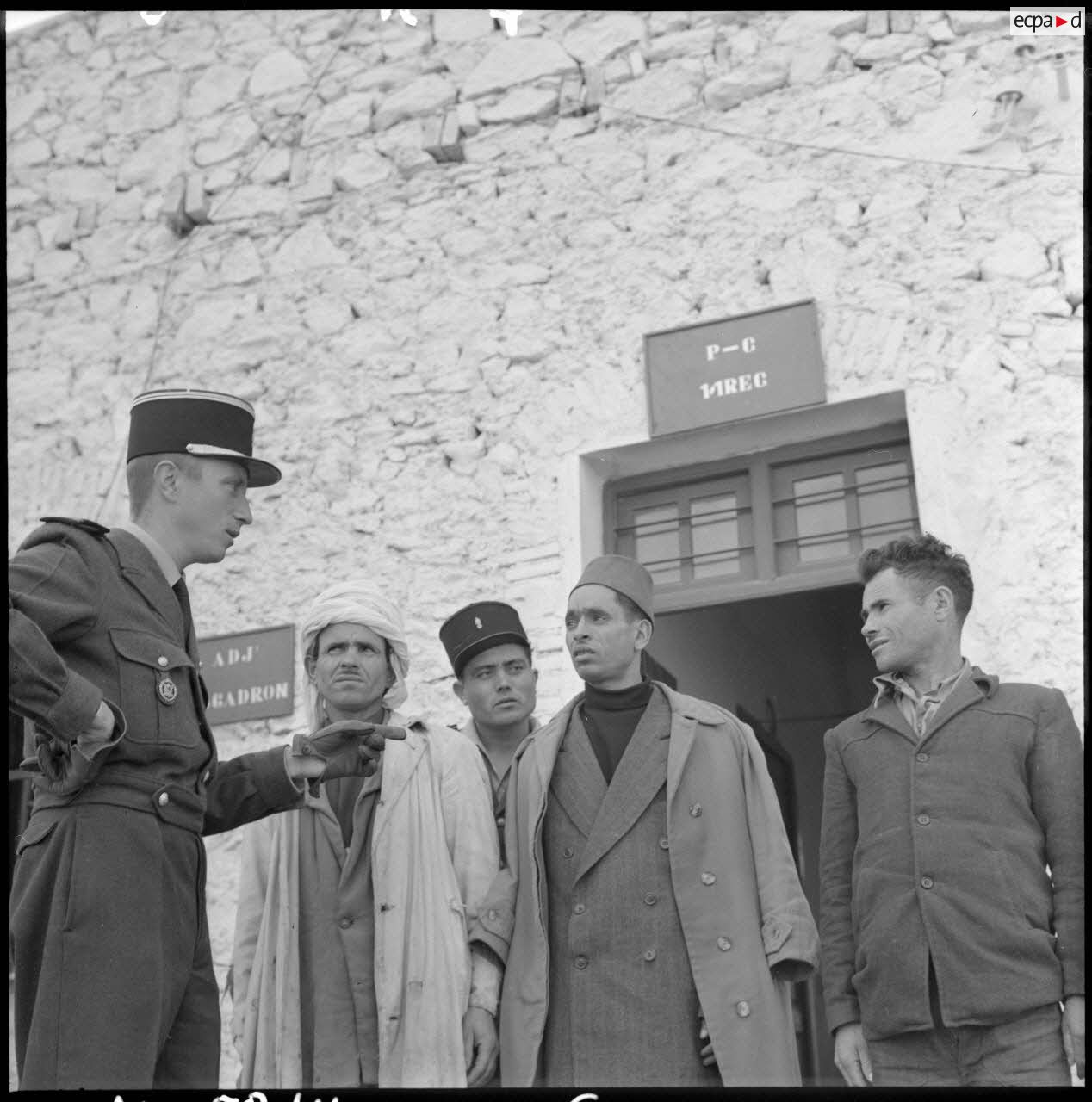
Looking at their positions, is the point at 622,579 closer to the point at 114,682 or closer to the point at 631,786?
the point at 631,786

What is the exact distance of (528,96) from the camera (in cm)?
548

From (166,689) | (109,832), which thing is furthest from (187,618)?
(109,832)

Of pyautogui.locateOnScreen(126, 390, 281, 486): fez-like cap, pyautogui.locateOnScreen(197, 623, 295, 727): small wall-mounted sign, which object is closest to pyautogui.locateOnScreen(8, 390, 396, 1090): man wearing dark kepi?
pyautogui.locateOnScreen(126, 390, 281, 486): fez-like cap

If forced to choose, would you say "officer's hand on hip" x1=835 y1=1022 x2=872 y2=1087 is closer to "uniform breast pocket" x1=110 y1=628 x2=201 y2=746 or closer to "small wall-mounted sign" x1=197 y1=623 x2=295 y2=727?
"uniform breast pocket" x1=110 y1=628 x2=201 y2=746

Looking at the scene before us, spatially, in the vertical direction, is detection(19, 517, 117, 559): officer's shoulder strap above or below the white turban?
above

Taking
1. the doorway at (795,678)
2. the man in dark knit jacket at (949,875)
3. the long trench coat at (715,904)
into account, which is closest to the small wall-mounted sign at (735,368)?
the doorway at (795,678)

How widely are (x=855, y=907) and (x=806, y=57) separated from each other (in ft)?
10.8

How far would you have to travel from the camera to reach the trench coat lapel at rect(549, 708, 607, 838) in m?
3.31

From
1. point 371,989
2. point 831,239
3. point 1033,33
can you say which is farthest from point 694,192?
point 371,989

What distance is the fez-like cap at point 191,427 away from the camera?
3.26 metres

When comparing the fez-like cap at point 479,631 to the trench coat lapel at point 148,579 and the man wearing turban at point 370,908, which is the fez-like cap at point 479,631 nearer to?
the man wearing turban at point 370,908

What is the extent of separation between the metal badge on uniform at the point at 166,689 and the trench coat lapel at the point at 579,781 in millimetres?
984

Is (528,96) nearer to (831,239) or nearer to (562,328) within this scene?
(562,328)

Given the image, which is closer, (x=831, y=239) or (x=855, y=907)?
(x=855, y=907)
